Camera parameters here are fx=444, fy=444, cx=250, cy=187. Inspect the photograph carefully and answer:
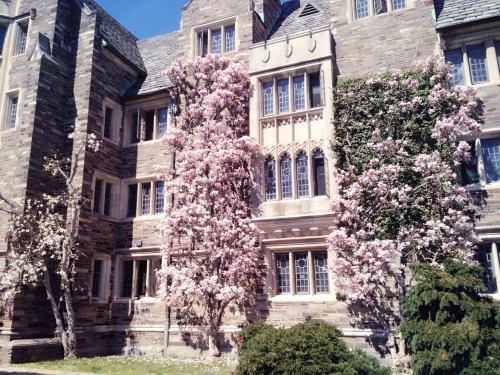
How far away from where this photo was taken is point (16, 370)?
484 inches

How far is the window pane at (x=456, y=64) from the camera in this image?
14.4 m

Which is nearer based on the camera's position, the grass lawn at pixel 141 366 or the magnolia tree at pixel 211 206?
the grass lawn at pixel 141 366

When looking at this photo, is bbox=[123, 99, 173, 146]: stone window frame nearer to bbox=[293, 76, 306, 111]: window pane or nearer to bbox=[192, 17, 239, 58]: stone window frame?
bbox=[192, 17, 239, 58]: stone window frame

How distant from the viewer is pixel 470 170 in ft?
45.1

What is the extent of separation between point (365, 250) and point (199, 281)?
18.7ft

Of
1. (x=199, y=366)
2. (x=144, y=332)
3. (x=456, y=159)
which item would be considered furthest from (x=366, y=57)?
(x=144, y=332)

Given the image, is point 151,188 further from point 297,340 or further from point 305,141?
point 297,340

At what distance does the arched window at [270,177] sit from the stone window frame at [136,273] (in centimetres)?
511

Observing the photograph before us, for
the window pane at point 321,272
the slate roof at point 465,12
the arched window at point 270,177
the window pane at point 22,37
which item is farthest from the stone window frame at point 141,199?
the slate roof at point 465,12

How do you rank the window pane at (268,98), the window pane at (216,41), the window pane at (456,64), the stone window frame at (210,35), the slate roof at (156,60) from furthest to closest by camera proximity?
the slate roof at (156,60) < the window pane at (216,41) < the stone window frame at (210,35) < the window pane at (268,98) < the window pane at (456,64)

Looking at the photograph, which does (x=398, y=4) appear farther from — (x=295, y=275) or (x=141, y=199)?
(x=141, y=199)

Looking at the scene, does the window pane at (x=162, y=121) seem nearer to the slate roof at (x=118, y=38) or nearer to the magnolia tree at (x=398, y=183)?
the slate roof at (x=118, y=38)

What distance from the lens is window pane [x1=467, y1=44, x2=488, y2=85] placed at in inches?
562

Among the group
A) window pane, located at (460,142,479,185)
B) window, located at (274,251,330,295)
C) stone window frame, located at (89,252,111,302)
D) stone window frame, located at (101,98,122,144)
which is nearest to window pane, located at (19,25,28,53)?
stone window frame, located at (101,98,122,144)
